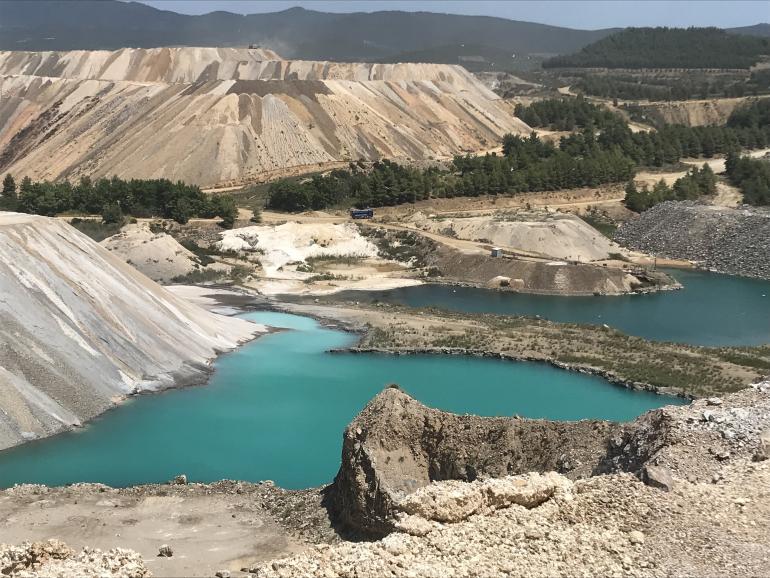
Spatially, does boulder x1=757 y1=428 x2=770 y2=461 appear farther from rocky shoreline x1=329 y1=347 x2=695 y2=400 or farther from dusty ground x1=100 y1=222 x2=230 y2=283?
dusty ground x1=100 y1=222 x2=230 y2=283

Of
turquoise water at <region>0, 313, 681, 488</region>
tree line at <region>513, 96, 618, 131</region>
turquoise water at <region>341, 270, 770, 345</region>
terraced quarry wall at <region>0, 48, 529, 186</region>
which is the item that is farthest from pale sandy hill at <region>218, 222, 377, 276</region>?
tree line at <region>513, 96, 618, 131</region>

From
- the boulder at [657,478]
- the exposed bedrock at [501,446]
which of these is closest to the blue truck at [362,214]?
the exposed bedrock at [501,446]

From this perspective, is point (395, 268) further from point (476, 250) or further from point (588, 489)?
point (588, 489)

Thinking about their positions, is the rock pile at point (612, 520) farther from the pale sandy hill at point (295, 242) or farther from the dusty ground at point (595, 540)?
the pale sandy hill at point (295, 242)

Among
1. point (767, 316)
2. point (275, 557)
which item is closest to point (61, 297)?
point (275, 557)

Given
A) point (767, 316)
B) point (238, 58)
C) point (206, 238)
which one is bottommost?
point (767, 316)

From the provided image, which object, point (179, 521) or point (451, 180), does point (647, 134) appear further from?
point (179, 521)

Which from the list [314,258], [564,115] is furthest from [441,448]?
[564,115]
